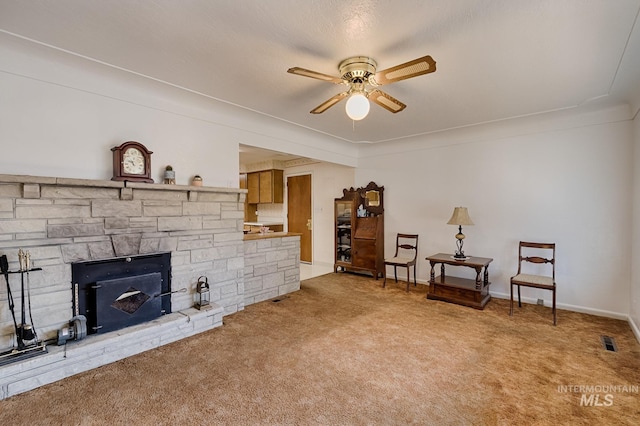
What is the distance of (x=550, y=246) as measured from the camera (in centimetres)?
373

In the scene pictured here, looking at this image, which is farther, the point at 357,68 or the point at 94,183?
the point at 94,183

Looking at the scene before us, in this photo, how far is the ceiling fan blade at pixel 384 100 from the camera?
2.42 meters

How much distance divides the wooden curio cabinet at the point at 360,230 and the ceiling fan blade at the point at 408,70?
340 cm

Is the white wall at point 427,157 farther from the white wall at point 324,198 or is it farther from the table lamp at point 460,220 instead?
the white wall at point 324,198

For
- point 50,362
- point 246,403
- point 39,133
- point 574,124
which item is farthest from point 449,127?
point 50,362

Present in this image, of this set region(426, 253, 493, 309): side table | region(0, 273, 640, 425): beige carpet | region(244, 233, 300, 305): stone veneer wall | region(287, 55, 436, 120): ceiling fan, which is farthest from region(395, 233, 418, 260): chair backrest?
region(287, 55, 436, 120): ceiling fan

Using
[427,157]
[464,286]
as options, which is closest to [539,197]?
[464,286]

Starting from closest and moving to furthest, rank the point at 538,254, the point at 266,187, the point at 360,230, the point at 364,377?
the point at 364,377
the point at 538,254
the point at 360,230
the point at 266,187

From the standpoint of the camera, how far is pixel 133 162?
9.31ft

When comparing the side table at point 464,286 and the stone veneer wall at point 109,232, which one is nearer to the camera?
the stone veneer wall at point 109,232

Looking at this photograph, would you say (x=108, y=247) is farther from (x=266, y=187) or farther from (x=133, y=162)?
(x=266, y=187)

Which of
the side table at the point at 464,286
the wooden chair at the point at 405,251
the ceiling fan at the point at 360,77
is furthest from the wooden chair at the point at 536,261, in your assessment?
the ceiling fan at the point at 360,77

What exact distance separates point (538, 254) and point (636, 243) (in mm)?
957

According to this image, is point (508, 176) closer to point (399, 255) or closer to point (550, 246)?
point (550, 246)
